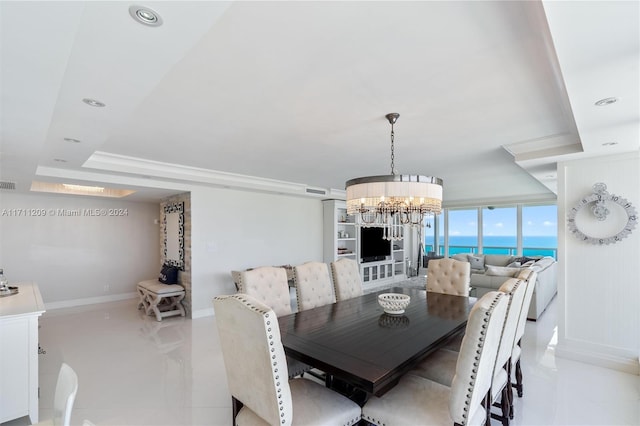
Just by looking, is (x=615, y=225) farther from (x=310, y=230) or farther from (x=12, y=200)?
(x=12, y=200)

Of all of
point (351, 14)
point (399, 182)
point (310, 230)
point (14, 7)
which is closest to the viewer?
point (14, 7)

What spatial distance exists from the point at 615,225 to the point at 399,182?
100 inches

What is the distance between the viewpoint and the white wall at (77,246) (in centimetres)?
557

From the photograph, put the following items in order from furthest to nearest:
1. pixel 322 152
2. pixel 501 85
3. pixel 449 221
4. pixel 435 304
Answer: pixel 449 221 → pixel 322 152 → pixel 435 304 → pixel 501 85

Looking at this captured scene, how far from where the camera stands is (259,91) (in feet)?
7.59

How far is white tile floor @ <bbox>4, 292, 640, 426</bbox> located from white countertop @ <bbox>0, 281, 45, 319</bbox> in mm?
798

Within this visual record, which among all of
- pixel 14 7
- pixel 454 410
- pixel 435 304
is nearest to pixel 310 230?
pixel 435 304

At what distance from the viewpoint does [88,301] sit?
247 inches

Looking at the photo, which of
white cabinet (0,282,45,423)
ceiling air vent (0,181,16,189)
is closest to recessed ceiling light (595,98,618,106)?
white cabinet (0,282,45,423)

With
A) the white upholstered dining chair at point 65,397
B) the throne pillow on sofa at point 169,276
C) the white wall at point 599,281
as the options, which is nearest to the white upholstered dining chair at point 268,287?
the white upholstered dining chair at point 65,397

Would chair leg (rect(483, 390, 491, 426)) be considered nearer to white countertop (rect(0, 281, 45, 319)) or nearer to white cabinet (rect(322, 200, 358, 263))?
white countertop (rect(0, 281, 45, 319))

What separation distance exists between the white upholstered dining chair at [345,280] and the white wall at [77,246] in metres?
5.22

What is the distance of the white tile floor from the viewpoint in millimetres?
2473

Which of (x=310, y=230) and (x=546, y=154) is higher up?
(x=546, y=154)
